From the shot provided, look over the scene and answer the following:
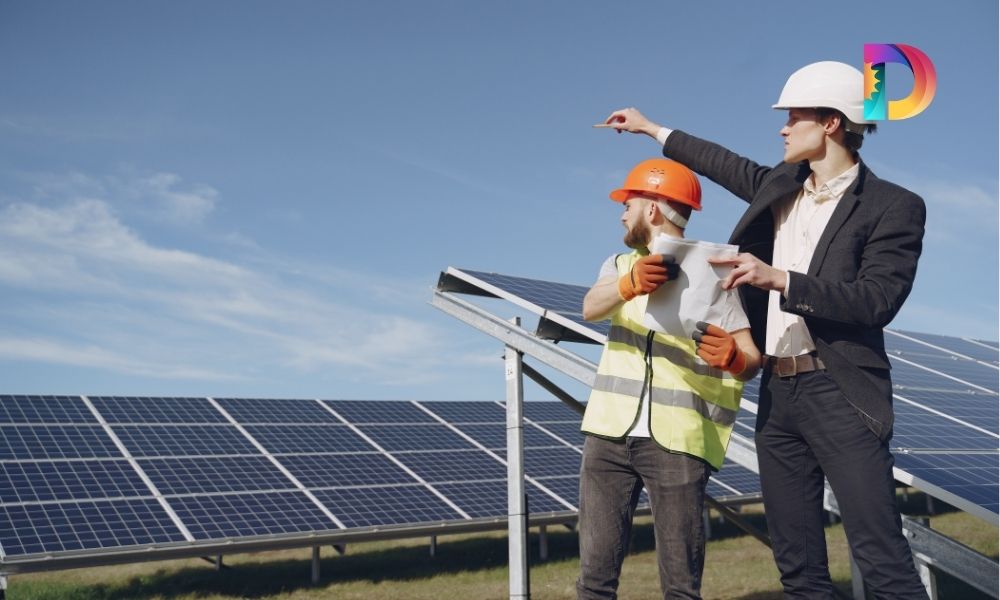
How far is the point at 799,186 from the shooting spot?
344 cm

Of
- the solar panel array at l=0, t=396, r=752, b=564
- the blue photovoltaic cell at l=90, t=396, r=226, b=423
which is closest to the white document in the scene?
the solar panel array at l=0, t=396, r=752, b=564

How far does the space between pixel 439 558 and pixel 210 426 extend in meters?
3.20

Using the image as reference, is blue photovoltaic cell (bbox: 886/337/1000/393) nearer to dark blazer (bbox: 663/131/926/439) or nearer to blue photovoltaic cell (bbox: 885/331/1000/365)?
blue photovoltaic cell (bbox: 885/331/1000/365)

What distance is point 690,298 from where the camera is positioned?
11.1 feet

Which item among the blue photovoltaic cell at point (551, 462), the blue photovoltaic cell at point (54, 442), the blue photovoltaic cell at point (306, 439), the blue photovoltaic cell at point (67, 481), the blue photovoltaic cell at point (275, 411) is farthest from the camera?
the blue photovoltaic cell at point (275, 411)

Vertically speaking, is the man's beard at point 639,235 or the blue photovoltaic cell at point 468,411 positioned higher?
the man's beard at point 639,235

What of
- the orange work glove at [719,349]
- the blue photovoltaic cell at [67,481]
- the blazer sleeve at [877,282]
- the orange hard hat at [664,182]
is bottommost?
the blue photovoltaic cell at [67,481]

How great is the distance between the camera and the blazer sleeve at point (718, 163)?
147 inches

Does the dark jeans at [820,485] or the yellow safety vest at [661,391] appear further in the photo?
the yellow safety vest at [661,391]

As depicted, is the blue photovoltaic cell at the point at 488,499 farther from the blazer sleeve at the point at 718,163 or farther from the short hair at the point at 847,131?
the short hair at the point at 847,131

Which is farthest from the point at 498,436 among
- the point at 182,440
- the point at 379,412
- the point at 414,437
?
the point at 182,440

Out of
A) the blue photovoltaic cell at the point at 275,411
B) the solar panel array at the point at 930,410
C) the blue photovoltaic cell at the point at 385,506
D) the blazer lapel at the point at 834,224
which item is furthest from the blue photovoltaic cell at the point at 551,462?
the blazer lapel at the point at 834,224

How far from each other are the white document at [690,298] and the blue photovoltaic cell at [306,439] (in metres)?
9.29

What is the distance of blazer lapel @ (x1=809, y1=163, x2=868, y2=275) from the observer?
321 centimetres
